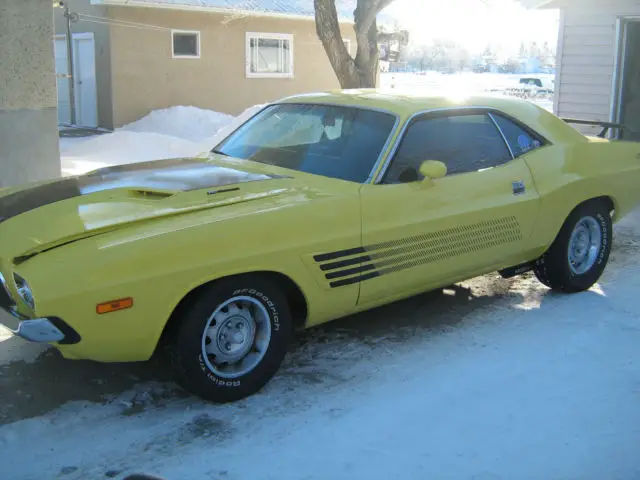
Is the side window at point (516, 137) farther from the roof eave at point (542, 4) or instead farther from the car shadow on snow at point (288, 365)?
the roof eave at point (542, 4)

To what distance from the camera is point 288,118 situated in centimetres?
541

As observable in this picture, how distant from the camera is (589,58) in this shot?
11.8m

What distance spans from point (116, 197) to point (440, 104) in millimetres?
2270

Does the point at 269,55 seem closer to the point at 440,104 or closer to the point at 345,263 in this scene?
the point at 440,104

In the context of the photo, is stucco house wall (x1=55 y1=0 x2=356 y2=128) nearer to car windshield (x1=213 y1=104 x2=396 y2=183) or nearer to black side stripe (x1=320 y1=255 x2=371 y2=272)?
car windshield (x1=213 y1=104 x2=396 y2=183)

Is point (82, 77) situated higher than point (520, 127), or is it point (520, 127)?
point (82, 77)

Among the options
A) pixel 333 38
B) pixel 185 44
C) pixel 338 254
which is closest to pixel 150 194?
pixel 338 254

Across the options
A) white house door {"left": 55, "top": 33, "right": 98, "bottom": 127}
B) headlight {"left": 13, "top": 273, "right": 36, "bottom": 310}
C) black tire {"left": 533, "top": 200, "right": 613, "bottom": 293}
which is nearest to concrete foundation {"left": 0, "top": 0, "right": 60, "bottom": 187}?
headlight {"left": 13, "top": 273, "right": 36, "bottom": 310}

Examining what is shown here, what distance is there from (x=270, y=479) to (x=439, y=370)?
4.92ft

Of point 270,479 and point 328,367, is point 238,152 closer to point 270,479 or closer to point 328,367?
point 328,367

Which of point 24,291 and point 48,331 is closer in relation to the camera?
point 48,331

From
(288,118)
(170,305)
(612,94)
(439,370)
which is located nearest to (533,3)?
(612,94)

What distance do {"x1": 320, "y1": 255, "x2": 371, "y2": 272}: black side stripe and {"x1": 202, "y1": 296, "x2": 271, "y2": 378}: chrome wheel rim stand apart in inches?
16.9

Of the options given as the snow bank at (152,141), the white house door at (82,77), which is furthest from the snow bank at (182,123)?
the white house door at (82,77)
